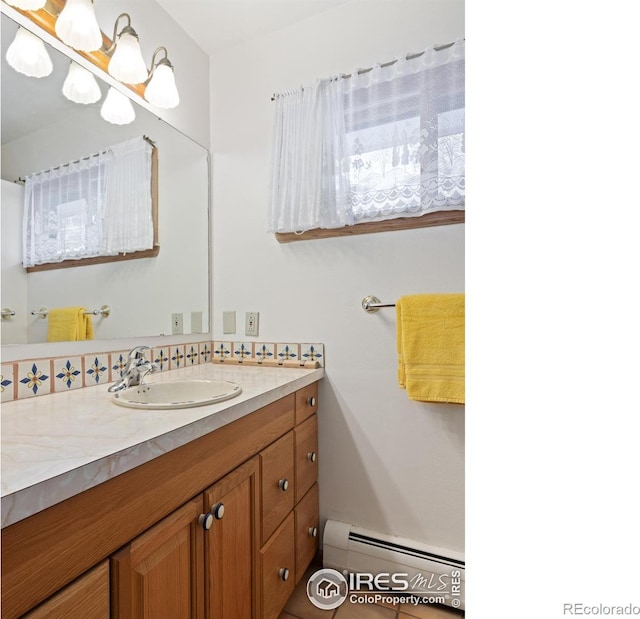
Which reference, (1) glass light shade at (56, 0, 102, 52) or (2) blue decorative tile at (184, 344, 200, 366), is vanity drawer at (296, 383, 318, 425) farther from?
(1) glass light shade at (56, 0, 102, 52)

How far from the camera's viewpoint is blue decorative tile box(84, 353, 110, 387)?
1.10 m

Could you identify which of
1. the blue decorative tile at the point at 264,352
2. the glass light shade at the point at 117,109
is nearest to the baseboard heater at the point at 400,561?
the blue decorative tile at the point at 264,352

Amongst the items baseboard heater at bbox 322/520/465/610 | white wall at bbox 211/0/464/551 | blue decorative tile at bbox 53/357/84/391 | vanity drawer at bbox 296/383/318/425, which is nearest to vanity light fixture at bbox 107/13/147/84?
white wall at bbox 211/0/464/551

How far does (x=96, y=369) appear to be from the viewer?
1.13 metres

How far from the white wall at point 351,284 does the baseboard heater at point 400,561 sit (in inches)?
1.5

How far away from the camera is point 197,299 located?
1578mm

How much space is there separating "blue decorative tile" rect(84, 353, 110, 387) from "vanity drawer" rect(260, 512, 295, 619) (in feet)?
2.48

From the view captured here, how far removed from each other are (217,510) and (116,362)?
2.28 ft

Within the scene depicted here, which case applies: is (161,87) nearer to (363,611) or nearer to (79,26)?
(79,26)

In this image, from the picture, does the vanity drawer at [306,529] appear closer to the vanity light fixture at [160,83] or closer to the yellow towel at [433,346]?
the yellow towel at [433,346]

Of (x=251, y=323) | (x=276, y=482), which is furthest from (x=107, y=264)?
(x=276, y=482)

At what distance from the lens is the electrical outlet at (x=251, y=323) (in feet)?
5.07
